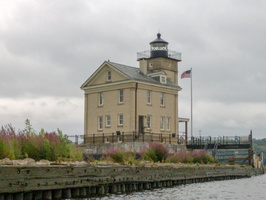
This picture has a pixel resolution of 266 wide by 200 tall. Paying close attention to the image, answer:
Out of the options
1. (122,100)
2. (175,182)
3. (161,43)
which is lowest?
(175,182)

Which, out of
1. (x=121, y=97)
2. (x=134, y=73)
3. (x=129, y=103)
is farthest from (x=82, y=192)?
(x=134, y=73)

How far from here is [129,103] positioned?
149 feet

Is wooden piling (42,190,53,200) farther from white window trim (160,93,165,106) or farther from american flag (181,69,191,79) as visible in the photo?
american flag (181,69,191,79)

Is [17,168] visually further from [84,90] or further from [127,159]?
[84,90]

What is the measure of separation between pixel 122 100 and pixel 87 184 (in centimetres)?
2908

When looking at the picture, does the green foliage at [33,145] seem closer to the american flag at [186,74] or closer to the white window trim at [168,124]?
the white window trim at [168,124]

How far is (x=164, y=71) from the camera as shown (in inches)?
2087

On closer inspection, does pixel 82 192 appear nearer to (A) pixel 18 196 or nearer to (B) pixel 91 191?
(B) pixel 91 191

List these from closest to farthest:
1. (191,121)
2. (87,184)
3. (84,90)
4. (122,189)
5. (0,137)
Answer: (0,137) < (87,184) < (122,189) < (84,90) < (191,121)

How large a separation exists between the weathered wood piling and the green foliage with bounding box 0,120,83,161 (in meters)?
2.13

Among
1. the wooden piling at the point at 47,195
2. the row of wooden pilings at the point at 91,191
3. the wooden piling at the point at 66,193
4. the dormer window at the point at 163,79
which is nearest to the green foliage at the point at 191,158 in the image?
the row of wooden pilings at the point at 91,191

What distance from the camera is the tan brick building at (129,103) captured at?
1789 inches

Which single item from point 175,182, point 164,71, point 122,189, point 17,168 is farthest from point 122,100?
point 17,168

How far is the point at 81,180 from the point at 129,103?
28426 millimetres
